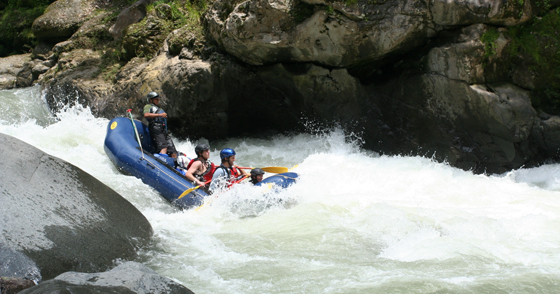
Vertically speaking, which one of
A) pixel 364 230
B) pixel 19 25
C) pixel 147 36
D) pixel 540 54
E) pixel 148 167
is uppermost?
pixel 19 25

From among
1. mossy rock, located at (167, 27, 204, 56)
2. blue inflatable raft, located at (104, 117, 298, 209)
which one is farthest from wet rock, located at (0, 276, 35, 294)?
mossy rock, located at (167, 27, 204, 56)

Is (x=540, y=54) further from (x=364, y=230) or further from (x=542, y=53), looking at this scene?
(x=364, y=230)

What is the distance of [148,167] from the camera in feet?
21.2

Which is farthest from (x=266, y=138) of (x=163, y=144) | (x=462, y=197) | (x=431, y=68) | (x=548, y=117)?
(x=548, y=117)

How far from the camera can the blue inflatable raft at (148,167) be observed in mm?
5742

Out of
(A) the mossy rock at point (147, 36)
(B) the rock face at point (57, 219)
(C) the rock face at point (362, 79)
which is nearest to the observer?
(B) the rock face at point (57, 219)

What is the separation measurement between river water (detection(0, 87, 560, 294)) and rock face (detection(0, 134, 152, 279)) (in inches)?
13.6

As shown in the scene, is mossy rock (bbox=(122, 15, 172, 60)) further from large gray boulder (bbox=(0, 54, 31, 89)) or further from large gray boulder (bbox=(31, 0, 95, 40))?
large gray boulder (bbox=(0, 54, 31, 89))

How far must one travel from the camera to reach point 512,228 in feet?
15.0

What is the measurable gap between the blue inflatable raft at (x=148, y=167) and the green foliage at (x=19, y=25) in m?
7.89

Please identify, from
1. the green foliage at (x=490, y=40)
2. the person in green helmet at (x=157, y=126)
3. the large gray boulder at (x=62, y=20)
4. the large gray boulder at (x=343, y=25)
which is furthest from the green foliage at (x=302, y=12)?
the large gray boulder at (x=62, y=20)

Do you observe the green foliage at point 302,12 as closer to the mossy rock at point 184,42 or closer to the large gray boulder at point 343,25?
the large gray boulder at point 343,25

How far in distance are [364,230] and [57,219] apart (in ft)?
9.22

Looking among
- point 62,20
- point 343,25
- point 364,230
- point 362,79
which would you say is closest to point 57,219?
point 364,230
